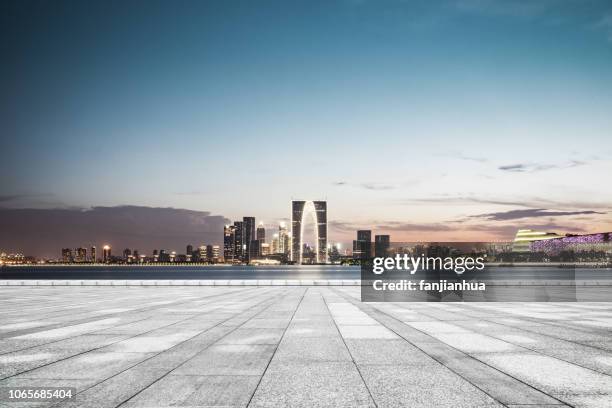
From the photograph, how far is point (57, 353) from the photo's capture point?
10.6 metres

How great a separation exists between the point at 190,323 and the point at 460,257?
18463mm

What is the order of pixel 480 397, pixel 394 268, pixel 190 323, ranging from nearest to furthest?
pixel 480 397 → pixel 190 323 → pixel 394 268

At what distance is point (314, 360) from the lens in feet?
32.8

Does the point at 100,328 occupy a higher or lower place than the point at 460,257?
lower

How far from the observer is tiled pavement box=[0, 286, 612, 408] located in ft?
23.9

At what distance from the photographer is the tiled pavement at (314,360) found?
7270 mm

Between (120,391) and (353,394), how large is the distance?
4.23 meters

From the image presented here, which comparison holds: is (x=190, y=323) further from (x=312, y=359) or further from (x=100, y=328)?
(x=312, y=359)

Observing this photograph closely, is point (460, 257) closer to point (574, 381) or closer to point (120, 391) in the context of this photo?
point (574, 381)

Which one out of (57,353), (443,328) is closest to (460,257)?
(443,328)

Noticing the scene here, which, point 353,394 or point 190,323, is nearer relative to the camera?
point 353,394

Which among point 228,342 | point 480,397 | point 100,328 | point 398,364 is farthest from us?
point 100,328

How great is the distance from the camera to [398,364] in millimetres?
9570

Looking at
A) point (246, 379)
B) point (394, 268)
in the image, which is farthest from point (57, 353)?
point (394, 268)
